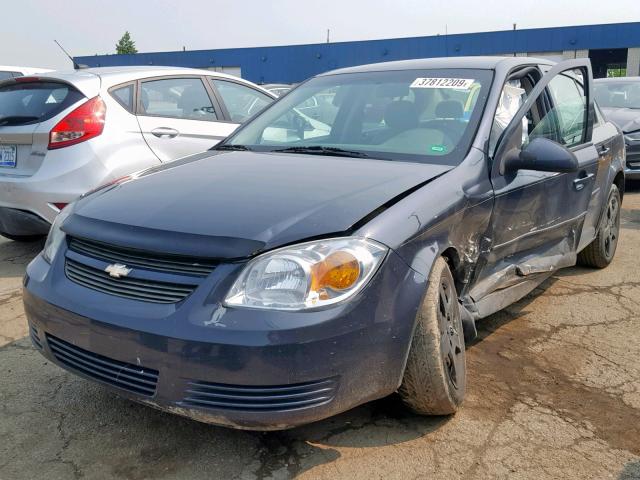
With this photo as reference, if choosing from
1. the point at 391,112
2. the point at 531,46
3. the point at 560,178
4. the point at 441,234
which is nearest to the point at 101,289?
the point at 441,234

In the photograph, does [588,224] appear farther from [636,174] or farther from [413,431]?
[636,174]

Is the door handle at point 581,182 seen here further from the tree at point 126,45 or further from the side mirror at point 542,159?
the tree at point 126,45

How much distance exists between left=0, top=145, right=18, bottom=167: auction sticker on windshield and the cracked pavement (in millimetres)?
1832

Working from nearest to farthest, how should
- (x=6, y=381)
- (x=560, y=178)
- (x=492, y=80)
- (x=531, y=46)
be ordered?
(x=6, y=381) → (x=492, y=80) → (x=560, y=178) → (x=531, y=46)

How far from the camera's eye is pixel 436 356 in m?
2.30

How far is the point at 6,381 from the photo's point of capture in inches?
114

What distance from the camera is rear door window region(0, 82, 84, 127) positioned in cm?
453

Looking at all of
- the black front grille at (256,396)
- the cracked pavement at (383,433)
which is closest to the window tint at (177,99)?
the cracked pavement at (383,433)

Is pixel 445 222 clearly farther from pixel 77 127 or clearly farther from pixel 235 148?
pixel 77 127

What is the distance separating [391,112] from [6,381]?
234 centimetres

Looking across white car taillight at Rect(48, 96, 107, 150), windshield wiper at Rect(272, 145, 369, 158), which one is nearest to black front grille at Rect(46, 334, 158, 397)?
windshield wiper at Rect(272, 145, 369, 158)

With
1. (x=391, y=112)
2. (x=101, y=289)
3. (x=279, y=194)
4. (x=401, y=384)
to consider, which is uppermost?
(x=391, y=112)

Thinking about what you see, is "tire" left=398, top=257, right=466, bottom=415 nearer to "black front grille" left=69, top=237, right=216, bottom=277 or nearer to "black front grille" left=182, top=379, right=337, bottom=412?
"black front grille" left=182, top=379, right=337, bottom=412

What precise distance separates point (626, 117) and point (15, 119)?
7.71 metres
